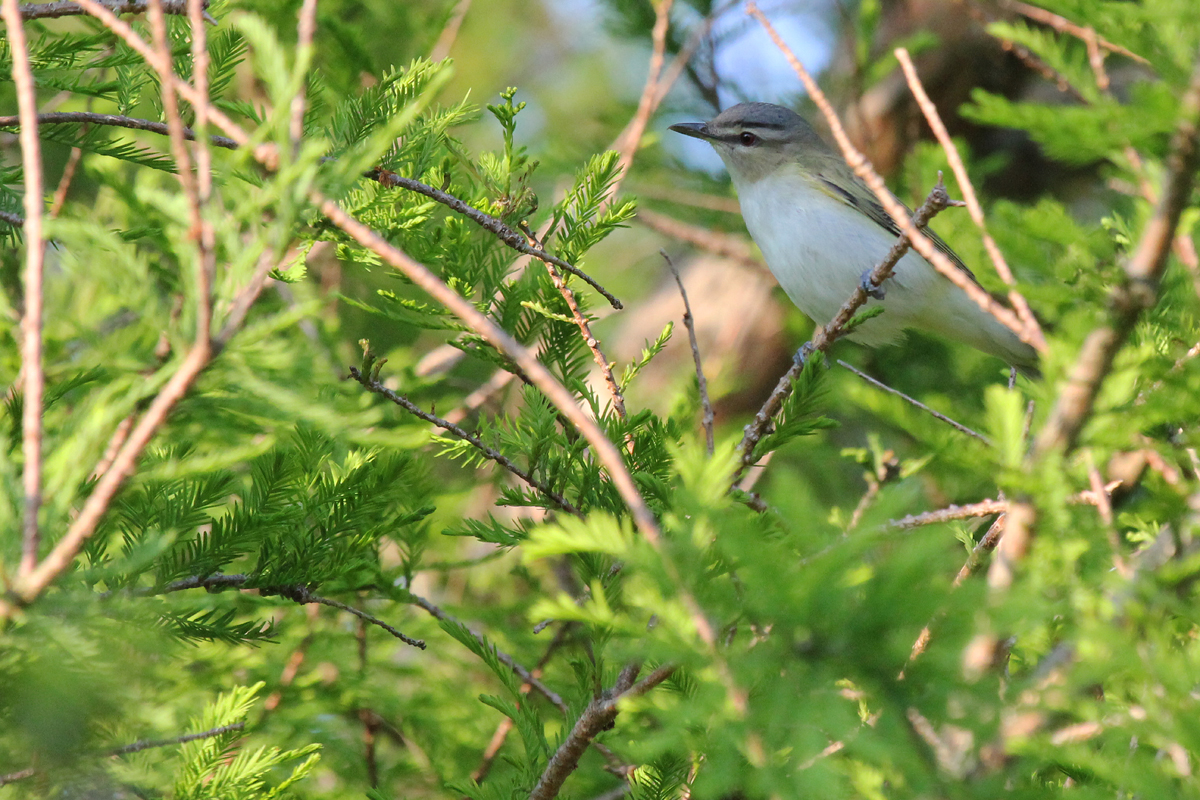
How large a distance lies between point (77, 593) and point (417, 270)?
2.92 ft

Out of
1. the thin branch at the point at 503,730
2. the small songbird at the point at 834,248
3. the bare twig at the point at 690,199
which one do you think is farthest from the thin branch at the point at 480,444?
the bare twig at the point at 690,199

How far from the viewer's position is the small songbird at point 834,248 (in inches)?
180

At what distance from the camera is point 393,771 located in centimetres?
370

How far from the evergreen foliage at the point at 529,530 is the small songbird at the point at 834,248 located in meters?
0.47

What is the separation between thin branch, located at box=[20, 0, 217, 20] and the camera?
7.41ft

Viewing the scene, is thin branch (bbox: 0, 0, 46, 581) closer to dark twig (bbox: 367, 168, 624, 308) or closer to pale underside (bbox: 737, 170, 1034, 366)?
dark twig (bbox: 367, 168, 624, 308)

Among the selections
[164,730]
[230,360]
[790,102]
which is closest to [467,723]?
[164,730]

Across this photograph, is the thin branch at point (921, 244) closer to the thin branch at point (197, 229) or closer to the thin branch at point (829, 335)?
the thin branch at point (829, 335)

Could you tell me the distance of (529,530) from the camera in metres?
2.36

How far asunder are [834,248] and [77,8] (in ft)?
10.8

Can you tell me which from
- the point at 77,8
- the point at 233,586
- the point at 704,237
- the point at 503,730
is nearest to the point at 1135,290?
the point at 233,586

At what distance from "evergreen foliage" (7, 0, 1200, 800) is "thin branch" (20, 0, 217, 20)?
20cm


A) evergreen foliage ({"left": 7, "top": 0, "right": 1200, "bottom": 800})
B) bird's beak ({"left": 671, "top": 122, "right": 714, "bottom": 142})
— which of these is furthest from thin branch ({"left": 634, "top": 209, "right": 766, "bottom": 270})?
evergreen foliage ({"left": 7, "top": 0, "right": 1200, "bottom": 800})

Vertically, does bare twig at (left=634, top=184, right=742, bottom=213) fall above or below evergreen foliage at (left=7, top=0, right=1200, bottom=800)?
above
